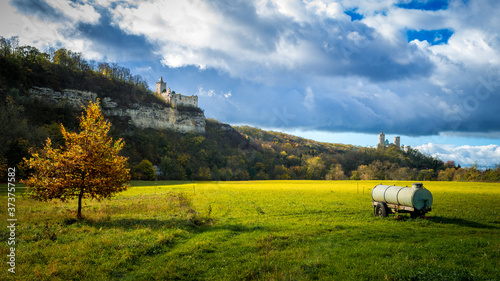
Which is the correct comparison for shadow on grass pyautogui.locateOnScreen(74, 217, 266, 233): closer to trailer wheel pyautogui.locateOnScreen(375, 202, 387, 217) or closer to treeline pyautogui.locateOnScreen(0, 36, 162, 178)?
trailer wheel pyautogui.locateOnScreen(375, 202, 387, 217)

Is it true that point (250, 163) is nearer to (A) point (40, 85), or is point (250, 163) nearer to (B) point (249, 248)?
(A) point (40, 85)

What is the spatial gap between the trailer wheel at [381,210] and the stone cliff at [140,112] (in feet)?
386

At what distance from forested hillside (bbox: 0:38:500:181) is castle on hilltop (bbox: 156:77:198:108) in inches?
538

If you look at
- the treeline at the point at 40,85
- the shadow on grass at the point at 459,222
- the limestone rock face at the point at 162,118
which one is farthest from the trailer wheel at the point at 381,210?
the limestone rock face at the point at 162,118

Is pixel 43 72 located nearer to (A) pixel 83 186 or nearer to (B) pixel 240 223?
(A) pixel 83 186

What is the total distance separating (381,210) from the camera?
19.4 meters

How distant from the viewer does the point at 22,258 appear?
9.56 meters

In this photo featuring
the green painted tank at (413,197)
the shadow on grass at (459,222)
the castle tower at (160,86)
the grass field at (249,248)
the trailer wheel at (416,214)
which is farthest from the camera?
the castle tower at (160,86)

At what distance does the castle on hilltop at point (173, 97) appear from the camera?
546 ft

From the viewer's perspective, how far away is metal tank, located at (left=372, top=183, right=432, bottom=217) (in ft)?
57.0

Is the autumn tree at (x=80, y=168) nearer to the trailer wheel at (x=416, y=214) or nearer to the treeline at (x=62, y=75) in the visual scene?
the trailer wheel at (x=416, y=214)

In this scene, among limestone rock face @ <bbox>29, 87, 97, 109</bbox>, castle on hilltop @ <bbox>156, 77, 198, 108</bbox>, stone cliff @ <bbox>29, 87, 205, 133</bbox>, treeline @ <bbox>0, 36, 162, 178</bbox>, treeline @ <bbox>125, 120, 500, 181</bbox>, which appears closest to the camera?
treeline @ <bbox>0, 36, 162, 178</bbox>

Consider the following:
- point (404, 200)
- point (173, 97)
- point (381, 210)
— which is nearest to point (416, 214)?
point (404, 200)

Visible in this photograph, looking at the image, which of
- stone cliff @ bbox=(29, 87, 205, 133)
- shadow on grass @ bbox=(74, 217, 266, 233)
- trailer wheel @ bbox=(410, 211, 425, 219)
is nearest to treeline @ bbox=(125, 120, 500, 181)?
stone cliff @ bbox=(29, 87, 205, 133)
